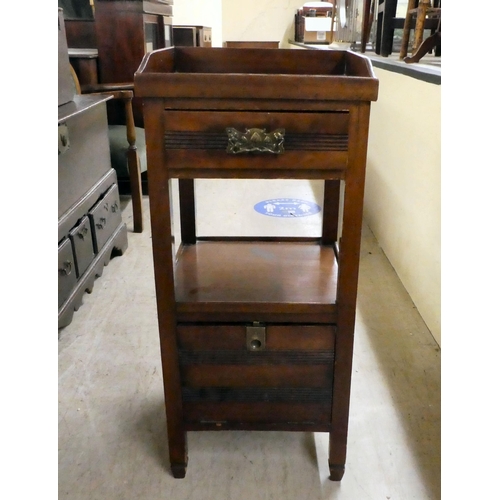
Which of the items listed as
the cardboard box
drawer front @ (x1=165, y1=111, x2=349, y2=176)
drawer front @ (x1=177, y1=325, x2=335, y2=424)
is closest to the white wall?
drawer front @ (x1=177, y1=325, x2=335, y2=424)

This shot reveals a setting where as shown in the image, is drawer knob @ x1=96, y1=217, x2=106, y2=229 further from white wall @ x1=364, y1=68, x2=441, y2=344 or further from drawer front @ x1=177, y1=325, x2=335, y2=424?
white wall @ x1=364, y1=68, x2=441, y2=344

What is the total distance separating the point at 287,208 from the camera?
8.54 feet

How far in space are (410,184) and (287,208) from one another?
95 centimetres

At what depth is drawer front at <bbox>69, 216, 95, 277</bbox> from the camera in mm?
1562

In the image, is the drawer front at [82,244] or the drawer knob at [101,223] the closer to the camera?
the drawer front at [82,244]

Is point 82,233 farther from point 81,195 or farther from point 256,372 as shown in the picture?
point 256,372

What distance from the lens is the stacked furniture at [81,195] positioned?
1.46m

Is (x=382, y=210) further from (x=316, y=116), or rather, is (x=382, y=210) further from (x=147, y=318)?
(x=316, y=116)

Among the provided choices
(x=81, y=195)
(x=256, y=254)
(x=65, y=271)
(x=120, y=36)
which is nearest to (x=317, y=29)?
(x=120, y=36)

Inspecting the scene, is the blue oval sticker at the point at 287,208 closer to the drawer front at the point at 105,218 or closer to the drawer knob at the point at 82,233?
the drawer front at the point at 105,218

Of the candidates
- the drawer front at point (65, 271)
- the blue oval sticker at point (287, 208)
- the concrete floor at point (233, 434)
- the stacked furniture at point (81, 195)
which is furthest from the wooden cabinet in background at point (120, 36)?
the concrete floor at point (233, 434)

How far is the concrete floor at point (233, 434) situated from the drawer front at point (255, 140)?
2.18 feet
